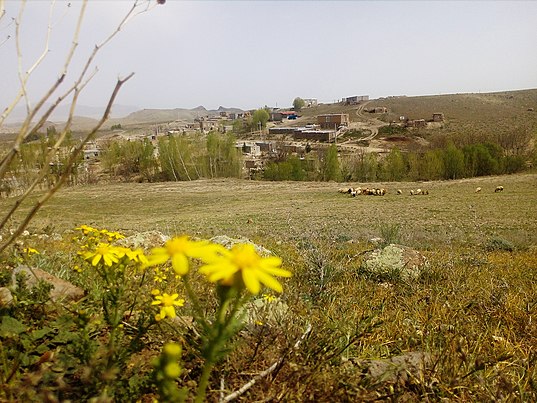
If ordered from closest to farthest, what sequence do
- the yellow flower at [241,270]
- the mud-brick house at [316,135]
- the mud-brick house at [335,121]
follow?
the yellow flower at [241,270], the mud-brick house at [316,135], the mud-brick house at [335,121]

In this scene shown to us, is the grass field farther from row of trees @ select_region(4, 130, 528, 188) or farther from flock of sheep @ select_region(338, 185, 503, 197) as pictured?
row of trees @ select_region(4, 130, 528, 188)

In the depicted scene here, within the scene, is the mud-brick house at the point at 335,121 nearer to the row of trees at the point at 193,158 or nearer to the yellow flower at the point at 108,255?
the row of trees at the point at 193,158

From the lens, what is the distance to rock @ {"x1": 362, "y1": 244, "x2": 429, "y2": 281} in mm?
4941

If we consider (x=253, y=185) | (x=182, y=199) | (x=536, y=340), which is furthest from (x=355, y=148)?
(x=536, y=340)

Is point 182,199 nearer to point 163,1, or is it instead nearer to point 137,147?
point 137,147

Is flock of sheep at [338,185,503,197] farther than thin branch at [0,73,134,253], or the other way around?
flock of sheep at [338,185,503,197]

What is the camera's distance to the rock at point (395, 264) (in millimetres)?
4941

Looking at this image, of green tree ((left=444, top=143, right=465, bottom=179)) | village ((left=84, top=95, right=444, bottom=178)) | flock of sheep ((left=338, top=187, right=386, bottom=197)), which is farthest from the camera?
village ((left=84, top=95, right=444, bottom=178))

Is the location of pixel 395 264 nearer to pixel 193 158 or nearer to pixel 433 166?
pixel 433 166

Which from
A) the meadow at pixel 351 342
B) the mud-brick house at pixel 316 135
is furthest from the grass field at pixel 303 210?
the mud-brick house at pixel 316 135

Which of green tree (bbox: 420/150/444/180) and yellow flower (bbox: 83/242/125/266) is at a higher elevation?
yellow flower (bbox: 83/242/125/266)

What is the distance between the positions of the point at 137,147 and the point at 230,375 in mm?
59309

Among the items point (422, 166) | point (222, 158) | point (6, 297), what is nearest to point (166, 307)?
point (6, 297)

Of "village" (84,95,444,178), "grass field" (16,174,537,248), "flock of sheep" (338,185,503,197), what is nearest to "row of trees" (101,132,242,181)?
"village" (84,95,444,178)
